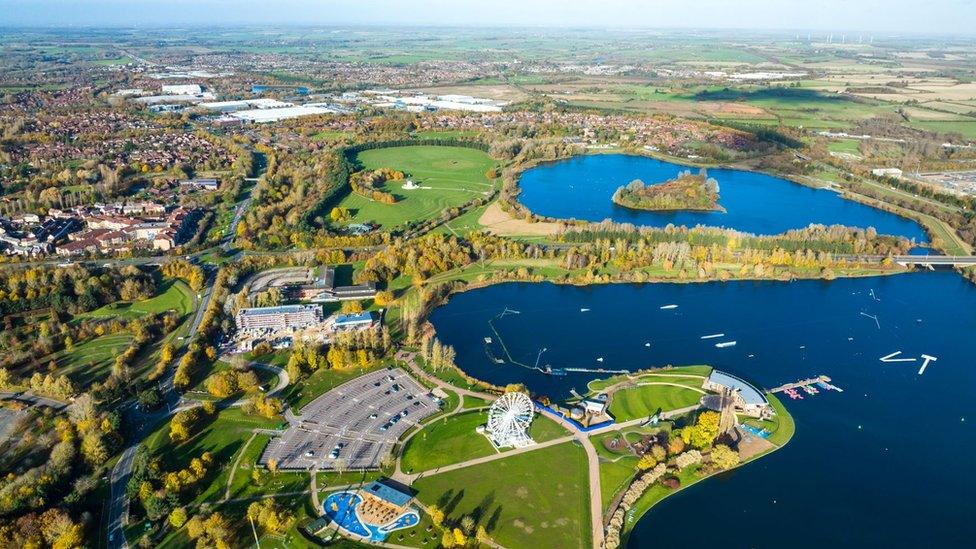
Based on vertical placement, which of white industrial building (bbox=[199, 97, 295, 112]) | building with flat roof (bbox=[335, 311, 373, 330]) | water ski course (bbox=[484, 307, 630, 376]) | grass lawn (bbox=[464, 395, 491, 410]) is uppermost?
white industrial building (bbox=[199, 97, 295, 112])

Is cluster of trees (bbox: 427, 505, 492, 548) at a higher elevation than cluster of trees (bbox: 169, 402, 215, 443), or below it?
below

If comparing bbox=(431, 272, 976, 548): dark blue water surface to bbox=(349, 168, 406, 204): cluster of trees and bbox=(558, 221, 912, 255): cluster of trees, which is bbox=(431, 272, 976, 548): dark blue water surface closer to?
bbox=(558, 221, 912, 255): cluster of trees

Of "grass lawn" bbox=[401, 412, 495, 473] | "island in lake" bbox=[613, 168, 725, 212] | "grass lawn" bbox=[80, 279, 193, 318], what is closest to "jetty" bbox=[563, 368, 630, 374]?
"grass lawn" bbox=[401, 412, 495, 473]

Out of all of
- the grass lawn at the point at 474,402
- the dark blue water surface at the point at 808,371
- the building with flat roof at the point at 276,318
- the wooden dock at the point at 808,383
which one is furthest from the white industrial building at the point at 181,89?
the wooden dock at the point at 808,383

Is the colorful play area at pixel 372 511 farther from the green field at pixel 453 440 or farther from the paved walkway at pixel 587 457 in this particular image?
the green field at pixel 453 440

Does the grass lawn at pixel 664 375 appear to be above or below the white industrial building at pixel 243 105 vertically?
below

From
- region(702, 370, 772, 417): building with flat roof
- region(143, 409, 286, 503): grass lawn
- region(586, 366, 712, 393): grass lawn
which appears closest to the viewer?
region(143, 409, 286, 503): grass lawn
